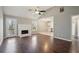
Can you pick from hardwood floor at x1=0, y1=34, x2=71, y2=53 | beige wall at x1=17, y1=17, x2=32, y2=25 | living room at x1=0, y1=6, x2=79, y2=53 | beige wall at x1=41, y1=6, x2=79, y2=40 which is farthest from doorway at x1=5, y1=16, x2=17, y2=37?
beige wall at x1=41, y1=6, x2=79, y2=40

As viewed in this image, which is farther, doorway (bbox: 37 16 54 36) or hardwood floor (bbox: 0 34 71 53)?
doorway (bbox: 37 16 54 36)

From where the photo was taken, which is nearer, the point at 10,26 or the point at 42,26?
the point at 10,26

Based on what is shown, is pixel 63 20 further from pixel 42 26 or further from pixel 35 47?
pixel 42 26

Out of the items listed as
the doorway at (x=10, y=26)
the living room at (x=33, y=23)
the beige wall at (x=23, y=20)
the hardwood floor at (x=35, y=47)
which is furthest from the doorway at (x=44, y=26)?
the hardwood floor at (x=35, y=47)

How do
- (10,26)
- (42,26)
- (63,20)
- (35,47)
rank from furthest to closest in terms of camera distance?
1. (42,26)
2. (10,26)
3. (63,20)
4. (35,47)

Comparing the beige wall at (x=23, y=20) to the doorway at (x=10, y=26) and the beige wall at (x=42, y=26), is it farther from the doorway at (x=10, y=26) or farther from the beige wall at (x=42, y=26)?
the beige wall at (x=42, y=26)

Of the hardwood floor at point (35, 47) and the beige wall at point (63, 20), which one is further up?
the beige wall at point (63, 20)

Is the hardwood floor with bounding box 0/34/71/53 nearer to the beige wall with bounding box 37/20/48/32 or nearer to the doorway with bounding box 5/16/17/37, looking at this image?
the doorway with bounding box 5/16/17/37

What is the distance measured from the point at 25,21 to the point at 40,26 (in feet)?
11.8

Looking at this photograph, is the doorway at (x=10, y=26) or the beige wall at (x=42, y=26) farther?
the beige wall at (x=42, y=26)

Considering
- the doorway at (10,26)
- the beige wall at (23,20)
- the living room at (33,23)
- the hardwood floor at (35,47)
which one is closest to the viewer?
the hardwood floor at (35,47)

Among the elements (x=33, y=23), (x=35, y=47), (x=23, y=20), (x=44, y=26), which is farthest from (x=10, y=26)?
(x=44, y=26)
